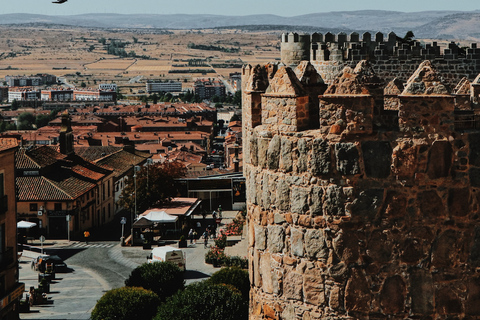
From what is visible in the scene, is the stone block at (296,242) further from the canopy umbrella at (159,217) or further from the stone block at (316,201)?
the canopy umbrella at (159,217)

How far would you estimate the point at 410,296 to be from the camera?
7309 millimetres

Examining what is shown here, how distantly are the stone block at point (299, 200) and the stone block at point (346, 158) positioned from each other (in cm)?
37

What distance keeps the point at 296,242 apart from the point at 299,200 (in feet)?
1.20

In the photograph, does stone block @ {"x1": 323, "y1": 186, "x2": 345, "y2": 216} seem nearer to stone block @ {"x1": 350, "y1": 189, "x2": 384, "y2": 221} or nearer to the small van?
stone block @ {"x1": 350, "y1": 189, "x2": 384, "y2": 221}

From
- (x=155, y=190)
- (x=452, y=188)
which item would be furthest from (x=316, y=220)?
(x=155, y=190)

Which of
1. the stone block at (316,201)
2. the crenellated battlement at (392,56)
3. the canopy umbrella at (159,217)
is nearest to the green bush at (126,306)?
the crenellated battlement at (392,56)

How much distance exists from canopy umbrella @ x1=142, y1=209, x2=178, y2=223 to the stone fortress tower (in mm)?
54919

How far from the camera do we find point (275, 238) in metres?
7.82

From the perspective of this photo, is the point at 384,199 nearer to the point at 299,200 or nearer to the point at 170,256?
the point at 299,200

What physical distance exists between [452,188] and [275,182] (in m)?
1.49

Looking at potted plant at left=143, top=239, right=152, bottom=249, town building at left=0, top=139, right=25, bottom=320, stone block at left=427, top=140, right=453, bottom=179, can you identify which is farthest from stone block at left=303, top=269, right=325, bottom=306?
potted plant at left=143, top=239, right=152, bottom=249

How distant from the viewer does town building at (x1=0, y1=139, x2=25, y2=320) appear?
40.9 m

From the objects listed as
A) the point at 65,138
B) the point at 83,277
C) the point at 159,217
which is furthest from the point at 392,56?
the point at 65,138

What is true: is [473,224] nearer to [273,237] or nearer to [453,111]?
[453,111]
